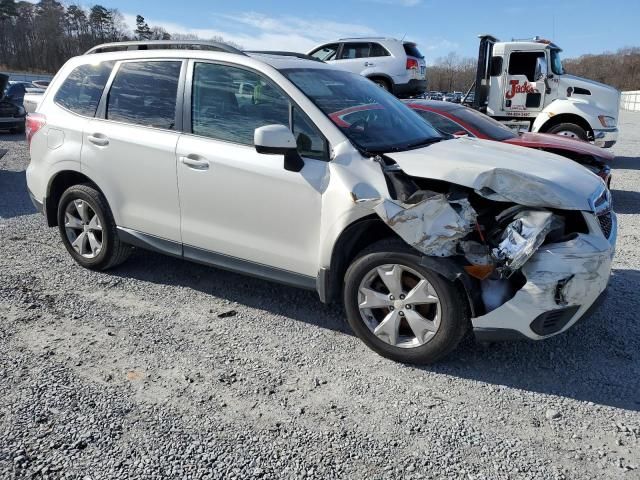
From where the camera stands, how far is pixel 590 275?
2965 millimetres

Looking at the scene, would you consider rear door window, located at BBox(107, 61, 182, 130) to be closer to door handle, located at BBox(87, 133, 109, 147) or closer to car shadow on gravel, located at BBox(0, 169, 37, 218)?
door handle, located at BBox(87, 133, 109, 147)

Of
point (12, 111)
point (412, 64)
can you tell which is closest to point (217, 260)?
point (412, 64)

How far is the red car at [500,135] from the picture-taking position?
280 inches

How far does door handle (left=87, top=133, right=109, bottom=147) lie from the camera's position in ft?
14.2

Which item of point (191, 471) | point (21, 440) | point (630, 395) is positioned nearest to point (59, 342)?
point (21, 440)

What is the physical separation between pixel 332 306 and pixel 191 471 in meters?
2.01

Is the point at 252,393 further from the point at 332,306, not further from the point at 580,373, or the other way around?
the point at 580,373

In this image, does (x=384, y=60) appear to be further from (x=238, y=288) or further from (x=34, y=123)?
(x=238, y=288)

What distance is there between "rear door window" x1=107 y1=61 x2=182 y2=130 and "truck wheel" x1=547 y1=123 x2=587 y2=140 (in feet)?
31.3

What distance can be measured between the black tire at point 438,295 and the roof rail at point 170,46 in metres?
1.92

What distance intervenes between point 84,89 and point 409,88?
1125 cm

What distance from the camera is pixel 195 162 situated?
12.6 ft

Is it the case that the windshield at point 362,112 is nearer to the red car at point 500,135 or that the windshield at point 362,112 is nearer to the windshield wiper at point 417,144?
the windshield wiper at point 417,144

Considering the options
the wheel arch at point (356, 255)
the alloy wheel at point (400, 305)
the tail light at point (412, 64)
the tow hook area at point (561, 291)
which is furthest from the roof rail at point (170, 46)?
the tail light at point (412, 64)
